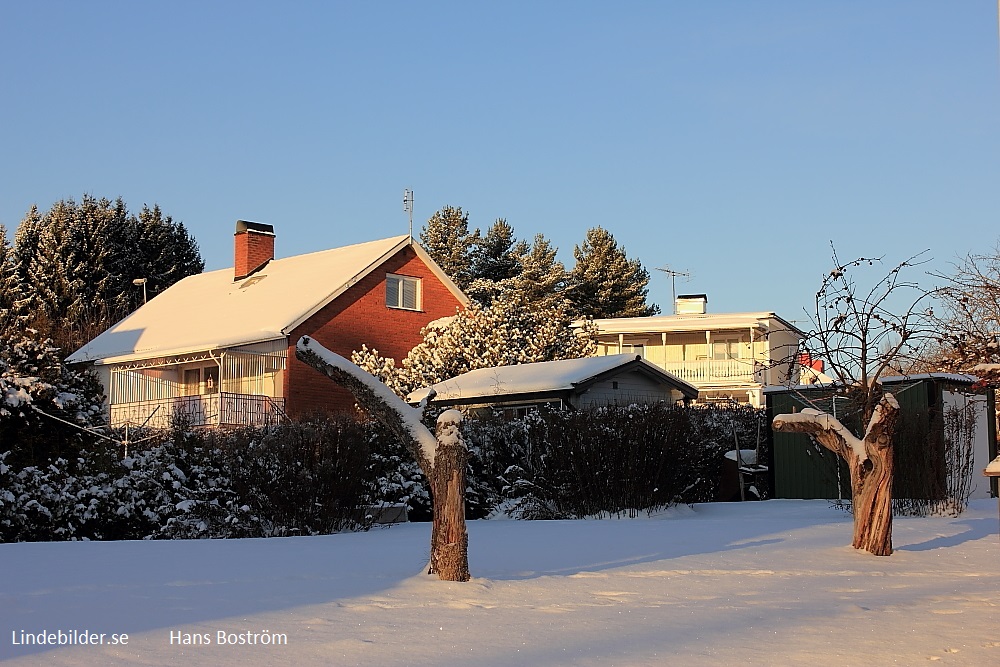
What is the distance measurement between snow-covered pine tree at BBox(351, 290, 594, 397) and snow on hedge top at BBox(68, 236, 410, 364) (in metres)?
2.34

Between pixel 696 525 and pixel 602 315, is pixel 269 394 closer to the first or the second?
pixel 696 525

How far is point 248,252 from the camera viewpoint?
134 feet

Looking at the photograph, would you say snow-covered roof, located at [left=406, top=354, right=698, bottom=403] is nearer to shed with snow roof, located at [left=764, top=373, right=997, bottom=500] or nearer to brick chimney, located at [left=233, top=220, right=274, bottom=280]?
shed with snow roof, located at [left=764, top=373, right=997, bottom=500]

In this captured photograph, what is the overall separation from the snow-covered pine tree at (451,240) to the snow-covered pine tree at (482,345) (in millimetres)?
26902

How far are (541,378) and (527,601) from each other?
16.8m

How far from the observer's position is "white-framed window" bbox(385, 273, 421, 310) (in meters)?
37.4

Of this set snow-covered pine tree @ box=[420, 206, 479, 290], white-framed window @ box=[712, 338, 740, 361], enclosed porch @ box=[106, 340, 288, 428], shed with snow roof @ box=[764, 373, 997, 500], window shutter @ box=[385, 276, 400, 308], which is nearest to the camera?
shed with snow roof @ box=[764, 373, 997, 500]

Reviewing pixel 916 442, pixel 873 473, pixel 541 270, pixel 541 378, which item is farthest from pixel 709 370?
pixel 873 473

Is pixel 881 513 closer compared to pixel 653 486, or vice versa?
pixel 881 513

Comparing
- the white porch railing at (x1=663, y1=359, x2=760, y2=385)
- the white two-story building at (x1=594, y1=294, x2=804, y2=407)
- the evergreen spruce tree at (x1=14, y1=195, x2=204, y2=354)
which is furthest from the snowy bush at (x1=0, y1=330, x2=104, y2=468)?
the white porch railing at (x1=663, y1=359, x2=760, y2=385)

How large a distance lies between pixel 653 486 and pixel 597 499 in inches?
34.8

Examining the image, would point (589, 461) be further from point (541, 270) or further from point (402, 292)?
point (541, 270)

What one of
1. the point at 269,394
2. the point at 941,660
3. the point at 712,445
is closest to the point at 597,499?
the point at 712,445

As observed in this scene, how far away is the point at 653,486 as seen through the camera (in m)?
18.7
